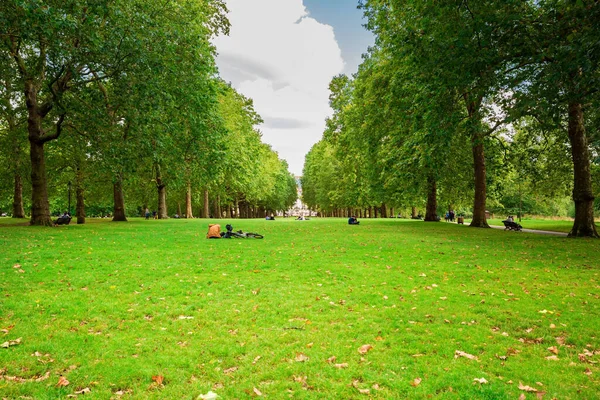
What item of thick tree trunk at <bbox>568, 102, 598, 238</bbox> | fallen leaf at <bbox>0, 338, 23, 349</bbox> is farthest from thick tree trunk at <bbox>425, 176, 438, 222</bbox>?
fallen leaf at <bbox>0, 338, 23, 349</bbox>

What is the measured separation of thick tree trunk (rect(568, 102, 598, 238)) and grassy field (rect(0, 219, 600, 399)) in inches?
393

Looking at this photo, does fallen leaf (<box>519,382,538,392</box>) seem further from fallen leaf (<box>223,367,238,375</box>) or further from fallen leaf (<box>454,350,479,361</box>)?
fallen leaf (<box>223,367,238,375</box>)

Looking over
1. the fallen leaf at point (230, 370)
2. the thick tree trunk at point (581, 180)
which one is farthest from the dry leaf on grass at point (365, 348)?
the thick tree trunk at point (581, 180)

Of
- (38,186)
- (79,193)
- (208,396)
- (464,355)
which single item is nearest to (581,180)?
(464,355)

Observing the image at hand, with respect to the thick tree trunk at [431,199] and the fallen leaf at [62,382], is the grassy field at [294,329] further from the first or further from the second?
the thick tree trunk at [431,199]

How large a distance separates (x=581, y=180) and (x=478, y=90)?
935 centimetres

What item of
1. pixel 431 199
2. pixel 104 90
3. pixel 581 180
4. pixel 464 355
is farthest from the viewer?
pixel 431 199

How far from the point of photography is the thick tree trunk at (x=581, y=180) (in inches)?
699

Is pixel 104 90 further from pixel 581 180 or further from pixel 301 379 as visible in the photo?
pixel 581 180

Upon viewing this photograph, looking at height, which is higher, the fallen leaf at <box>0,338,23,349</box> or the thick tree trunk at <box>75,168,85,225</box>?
the thick tree trunk at <box>75,168,85,225</box>

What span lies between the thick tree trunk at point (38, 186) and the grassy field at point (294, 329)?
1275cm

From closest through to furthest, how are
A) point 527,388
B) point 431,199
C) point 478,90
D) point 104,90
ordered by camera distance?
point 527,388 < point 478,90 < point 104,90 < point 431,199

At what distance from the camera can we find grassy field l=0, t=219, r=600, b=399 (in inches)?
150

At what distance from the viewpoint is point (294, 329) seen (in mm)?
Answer: 5320
